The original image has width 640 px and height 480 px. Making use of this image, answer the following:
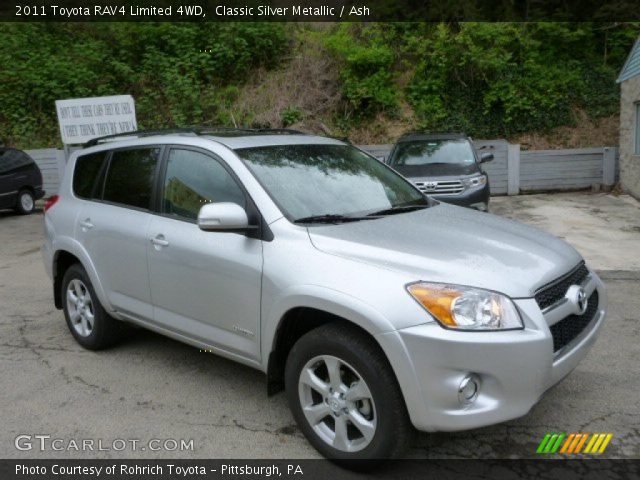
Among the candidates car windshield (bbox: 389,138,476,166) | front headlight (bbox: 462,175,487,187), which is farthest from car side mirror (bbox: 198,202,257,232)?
car windshield (bbox: 389,138,476,166)

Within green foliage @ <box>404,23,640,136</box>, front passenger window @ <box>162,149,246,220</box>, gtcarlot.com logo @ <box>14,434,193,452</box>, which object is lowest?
gtcarlot.com logo @ <box>14,434,193,452</box>

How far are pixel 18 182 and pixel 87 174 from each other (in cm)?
1027

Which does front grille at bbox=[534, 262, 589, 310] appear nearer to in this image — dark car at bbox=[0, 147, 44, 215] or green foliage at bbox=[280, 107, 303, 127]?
dark car at bbox=[0, 147, 44, 215]

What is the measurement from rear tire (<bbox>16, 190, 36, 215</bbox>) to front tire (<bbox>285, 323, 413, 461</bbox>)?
12.9 metres

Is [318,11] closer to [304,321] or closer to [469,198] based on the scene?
[469,198]

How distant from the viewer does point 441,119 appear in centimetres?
1861

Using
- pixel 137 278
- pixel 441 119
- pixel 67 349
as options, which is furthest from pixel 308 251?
pixel 441 119

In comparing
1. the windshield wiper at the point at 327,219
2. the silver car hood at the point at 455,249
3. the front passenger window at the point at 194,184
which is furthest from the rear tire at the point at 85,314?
the silver car hood at the point at 455,249

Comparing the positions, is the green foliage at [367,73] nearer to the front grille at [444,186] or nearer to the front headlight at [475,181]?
the front headlight at [475,181]

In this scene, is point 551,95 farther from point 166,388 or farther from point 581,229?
point 166,388

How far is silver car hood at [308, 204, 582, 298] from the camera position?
115 inches

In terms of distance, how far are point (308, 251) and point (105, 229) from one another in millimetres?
2020

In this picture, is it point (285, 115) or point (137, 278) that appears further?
point (285, 115)

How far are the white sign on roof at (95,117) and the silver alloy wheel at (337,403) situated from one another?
44.1 feet
